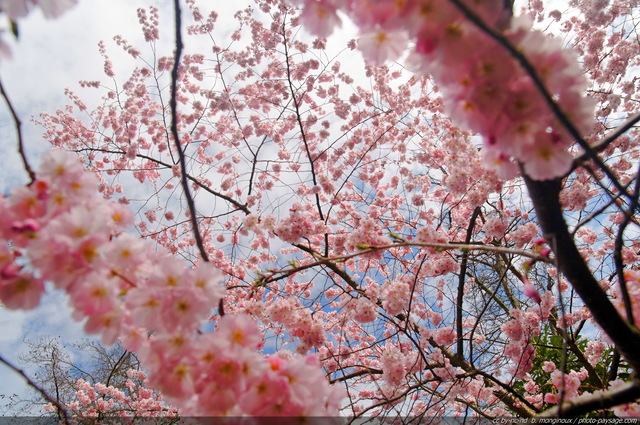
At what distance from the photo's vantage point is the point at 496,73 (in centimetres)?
87

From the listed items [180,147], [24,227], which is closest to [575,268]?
[180,147]

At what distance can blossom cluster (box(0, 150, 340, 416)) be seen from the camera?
3.44 feet

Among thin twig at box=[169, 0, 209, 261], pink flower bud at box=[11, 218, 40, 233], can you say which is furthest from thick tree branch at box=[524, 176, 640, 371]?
pink flower bud at box=[11, 218, 40, 233]

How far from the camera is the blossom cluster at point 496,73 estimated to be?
88 centimetres

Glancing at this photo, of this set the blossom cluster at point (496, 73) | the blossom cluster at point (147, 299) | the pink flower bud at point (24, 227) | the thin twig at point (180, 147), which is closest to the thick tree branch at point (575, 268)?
the blossom cluster at point (496, 73)

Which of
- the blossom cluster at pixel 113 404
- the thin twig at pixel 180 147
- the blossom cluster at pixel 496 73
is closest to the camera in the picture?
the blossom cluster at pixel 496 73

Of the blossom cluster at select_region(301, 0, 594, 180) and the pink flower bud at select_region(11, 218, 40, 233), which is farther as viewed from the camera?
the pink flower bud at select_region(11, 218, 40, 233)

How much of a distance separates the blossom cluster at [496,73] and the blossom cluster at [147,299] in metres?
0.84

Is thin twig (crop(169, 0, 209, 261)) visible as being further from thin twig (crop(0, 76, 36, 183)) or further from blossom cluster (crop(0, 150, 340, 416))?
thin twig (crop(0, 76, 36, 183))

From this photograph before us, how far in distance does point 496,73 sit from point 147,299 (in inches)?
44.1

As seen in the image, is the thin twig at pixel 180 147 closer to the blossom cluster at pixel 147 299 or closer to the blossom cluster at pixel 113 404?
the blossom cluster at pixel 147 299

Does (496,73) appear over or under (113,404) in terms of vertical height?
under

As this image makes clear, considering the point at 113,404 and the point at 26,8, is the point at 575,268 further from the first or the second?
the point at 113,404

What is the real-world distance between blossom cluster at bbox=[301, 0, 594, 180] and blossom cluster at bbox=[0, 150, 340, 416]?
0.84m
